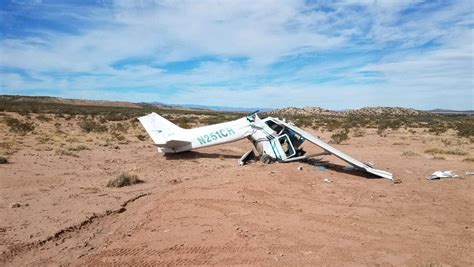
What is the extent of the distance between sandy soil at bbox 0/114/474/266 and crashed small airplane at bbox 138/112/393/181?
0.96 m

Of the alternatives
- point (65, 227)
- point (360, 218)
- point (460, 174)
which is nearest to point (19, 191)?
point (65, 227)

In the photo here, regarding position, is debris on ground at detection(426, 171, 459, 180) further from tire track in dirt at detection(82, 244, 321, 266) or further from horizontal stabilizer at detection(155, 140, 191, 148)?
horizontal stabilizer at detection(155, 140, 191, 148)

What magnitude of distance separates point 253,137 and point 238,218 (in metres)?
7.20

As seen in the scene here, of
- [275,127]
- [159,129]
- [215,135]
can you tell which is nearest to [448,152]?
[275,127]

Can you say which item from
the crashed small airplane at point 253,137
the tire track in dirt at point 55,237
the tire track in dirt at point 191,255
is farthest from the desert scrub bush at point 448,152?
the tire track in dirt at point 55,237

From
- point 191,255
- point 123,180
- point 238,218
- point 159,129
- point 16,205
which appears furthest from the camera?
point 159,129

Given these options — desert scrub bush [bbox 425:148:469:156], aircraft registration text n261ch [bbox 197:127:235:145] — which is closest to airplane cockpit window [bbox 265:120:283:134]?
aircraft registration text n261ch [bbox 197:127:235:145]

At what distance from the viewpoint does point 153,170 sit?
12.5m

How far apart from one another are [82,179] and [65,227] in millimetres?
4532

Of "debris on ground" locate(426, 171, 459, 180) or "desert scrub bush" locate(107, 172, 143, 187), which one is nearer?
"desert scrub bush" locate(107, 172, 143, 187)

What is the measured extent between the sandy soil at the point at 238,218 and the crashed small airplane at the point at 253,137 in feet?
3.16

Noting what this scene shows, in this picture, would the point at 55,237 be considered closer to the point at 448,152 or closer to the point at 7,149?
the point at 7,149

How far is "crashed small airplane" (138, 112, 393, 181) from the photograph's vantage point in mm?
12680

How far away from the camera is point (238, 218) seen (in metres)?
6.78
